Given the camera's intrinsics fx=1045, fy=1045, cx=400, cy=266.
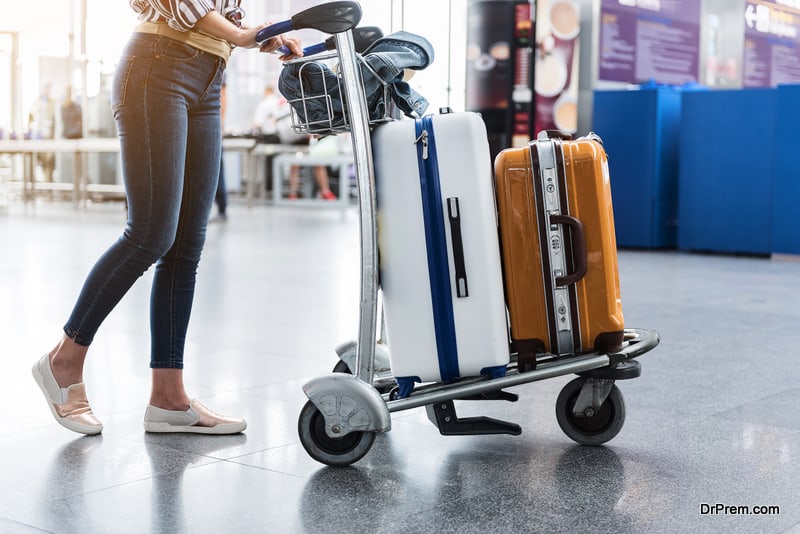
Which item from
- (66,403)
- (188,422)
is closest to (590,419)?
(188,422)

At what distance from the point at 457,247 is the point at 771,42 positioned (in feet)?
31.7

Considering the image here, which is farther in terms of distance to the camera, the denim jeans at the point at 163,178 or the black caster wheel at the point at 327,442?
the denim jeans at the point at 163,178

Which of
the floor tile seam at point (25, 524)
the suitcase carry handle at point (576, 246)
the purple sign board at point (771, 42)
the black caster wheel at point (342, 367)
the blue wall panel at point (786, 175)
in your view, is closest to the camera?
the floor tile seam at point (25, 524)

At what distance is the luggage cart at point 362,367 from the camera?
2.02 meters

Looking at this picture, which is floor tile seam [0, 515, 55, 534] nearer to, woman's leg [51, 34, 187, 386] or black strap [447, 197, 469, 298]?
woman's leg [51, 34, 187, 386]

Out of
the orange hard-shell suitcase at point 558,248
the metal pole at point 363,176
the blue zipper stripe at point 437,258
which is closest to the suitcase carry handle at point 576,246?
the orange hard-shell suitcase at point 558,248

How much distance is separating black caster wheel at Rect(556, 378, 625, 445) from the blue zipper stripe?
1.03 ft

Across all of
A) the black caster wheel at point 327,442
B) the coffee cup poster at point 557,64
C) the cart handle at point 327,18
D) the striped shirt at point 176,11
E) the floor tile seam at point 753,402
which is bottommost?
the floor tile seam at point 753,402

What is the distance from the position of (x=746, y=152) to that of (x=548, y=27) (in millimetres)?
2120

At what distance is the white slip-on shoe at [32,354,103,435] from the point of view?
236cm

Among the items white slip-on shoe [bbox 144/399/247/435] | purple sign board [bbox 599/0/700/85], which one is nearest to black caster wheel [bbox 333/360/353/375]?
white slip-on shoe [bbox 144/399/247/435]

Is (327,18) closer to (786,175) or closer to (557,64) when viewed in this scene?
(786,175)

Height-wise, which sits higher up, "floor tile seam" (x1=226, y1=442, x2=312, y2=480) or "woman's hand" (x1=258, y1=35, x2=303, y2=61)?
"woman's hand" (x1=258, y1=35, x2=303, y2=61)

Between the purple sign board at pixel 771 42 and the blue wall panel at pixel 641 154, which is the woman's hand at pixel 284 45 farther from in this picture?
the purple sign board at pixel 771 42
